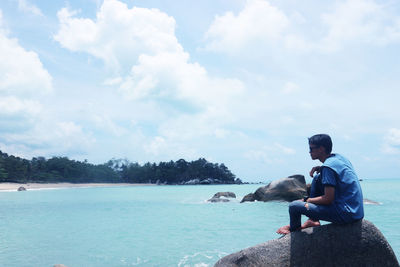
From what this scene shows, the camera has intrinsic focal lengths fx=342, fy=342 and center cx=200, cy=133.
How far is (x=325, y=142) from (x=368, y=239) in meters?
1.44

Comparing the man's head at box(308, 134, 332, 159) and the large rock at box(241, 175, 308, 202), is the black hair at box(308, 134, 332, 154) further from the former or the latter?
the large rock at box(241, 175, 308, 202)

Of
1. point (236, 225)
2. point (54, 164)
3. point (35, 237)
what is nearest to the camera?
point (35, 237)

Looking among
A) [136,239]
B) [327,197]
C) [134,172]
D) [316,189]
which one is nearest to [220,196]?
[136,239]

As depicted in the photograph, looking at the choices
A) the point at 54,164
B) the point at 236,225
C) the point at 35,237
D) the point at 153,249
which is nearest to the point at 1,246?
the point at 35,237

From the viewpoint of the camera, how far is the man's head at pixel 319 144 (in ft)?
15.6

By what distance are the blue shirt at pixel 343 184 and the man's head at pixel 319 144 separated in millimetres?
252

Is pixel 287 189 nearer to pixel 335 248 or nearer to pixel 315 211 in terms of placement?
pixel 335 248

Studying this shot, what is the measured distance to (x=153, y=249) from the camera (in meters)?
11.7

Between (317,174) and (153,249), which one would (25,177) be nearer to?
(153,249)

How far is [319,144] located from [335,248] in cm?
146

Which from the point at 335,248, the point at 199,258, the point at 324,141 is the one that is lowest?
the point at 199,258

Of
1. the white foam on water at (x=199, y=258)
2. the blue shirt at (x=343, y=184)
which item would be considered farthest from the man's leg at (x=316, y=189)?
the white foam on water at (x=199, y=258)

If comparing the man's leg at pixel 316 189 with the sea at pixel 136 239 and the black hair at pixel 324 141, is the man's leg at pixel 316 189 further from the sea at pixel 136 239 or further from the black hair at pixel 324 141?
the sea at pixel 136 239

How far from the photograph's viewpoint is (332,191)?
4449 mm
